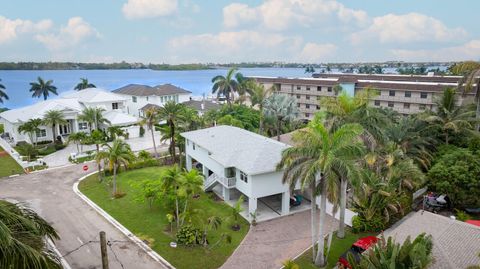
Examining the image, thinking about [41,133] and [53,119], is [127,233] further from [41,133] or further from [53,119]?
[41,133]

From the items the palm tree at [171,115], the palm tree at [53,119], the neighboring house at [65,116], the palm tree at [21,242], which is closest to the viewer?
the palm tree at [21,242]

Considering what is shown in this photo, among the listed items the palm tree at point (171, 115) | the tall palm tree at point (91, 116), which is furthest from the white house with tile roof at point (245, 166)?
the tall palm tree at point (91, 116)

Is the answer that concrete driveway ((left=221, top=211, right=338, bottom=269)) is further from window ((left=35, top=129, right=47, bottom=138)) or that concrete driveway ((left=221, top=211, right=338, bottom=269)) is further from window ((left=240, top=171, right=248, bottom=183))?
window ((left=35, top=129, right=47, bottom=138))

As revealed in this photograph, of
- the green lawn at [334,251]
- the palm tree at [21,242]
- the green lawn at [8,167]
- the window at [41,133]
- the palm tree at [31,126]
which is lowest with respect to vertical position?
the green lawn at [334,251]

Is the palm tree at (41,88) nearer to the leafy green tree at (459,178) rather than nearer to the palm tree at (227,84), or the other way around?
the palm tree at (227,84)

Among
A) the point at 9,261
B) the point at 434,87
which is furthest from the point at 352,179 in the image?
the point at 434,87

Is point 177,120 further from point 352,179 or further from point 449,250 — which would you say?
point 449,250

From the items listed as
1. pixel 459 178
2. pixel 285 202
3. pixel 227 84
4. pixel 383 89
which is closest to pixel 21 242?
pixel 285 202
